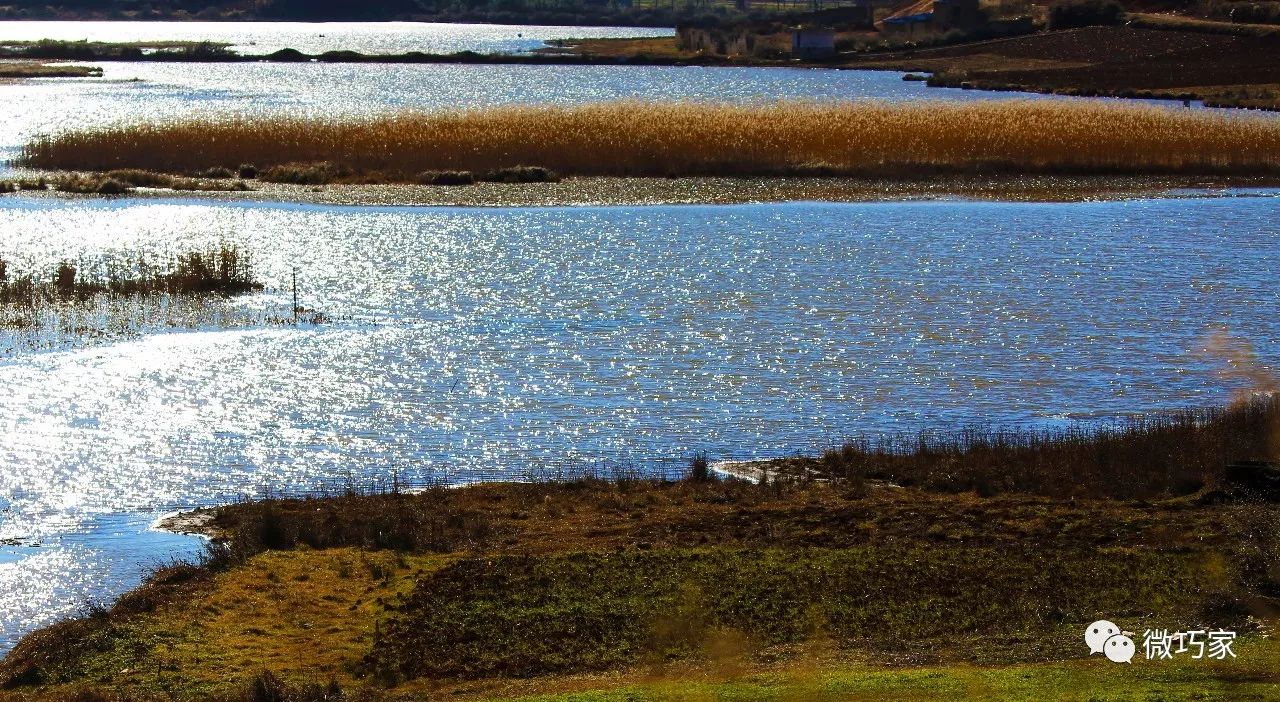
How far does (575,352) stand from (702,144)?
2980 cm

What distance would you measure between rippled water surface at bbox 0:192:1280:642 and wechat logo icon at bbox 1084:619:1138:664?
827 cm

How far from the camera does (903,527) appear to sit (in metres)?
15.4

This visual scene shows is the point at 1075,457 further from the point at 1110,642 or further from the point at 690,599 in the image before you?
the point at 1110,642

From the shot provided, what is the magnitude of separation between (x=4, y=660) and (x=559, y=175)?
124 feet

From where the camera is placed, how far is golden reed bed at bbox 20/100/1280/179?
5147cm

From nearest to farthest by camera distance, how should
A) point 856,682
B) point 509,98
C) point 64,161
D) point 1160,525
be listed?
1. point 856,682
2. point 1160,525
3. point 64,161
4. point 509,98

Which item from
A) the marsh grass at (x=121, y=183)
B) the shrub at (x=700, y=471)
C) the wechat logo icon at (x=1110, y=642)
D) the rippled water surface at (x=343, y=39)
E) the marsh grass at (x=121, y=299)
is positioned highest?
the rippled water surface at (x=343, y=39)

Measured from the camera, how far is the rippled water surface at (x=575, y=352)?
19391 mm

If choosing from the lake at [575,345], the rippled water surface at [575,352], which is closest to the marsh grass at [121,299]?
the lake at [575,345]

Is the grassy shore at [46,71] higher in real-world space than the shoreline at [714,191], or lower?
higher

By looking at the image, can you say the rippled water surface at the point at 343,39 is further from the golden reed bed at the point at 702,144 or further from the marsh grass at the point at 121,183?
the marsh grass at the point at 121,183

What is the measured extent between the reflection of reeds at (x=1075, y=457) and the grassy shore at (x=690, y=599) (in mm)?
224

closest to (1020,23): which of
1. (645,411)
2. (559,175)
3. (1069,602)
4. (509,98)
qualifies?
(509,98)

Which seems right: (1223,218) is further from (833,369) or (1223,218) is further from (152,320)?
(152,320)
